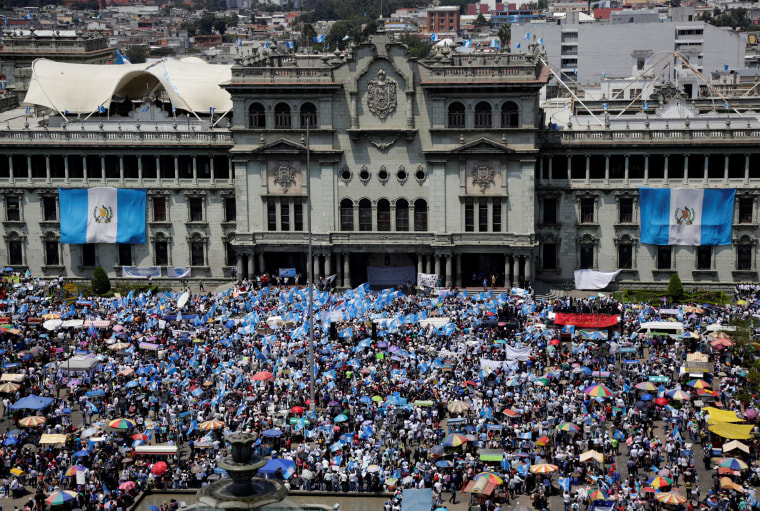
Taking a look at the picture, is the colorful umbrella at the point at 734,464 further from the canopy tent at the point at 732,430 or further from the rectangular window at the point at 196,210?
the rectangular window at the point at 196,210

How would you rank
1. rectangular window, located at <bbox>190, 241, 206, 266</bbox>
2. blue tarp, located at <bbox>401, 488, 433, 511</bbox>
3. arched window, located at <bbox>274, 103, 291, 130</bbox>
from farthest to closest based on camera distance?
1. rectangular window, located at <bbox>190, 241, 206, 266</bbox>
2. arched window, located at <bbox>274, 103, 291, 130</bbox>
3. blue tarp, located at <bbox>401, 488, 433, 511</bbox>

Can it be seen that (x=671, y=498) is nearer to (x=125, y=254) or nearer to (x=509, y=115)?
(x=509, y=115)

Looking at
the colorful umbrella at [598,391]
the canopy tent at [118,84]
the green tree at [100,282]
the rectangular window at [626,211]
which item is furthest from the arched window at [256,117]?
the colorful umbrella at [598,391]

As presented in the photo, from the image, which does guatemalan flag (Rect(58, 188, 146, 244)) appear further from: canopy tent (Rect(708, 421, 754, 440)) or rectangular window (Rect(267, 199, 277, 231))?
canopy tent (Rect(708, 421, 754, 440))

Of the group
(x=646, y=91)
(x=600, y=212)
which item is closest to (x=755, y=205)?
(x=600, y=212)

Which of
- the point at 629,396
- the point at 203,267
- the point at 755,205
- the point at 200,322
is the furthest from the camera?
the point at 203,267

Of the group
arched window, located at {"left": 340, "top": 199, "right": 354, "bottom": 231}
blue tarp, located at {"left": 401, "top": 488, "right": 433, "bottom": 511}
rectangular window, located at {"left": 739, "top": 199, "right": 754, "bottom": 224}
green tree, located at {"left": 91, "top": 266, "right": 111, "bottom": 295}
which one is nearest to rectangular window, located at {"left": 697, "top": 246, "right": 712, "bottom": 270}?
rectangular window, located at {"left": 739, "top": 199, "right": 754, "bottom": 224}

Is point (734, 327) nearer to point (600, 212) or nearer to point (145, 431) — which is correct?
point (600, 212)
